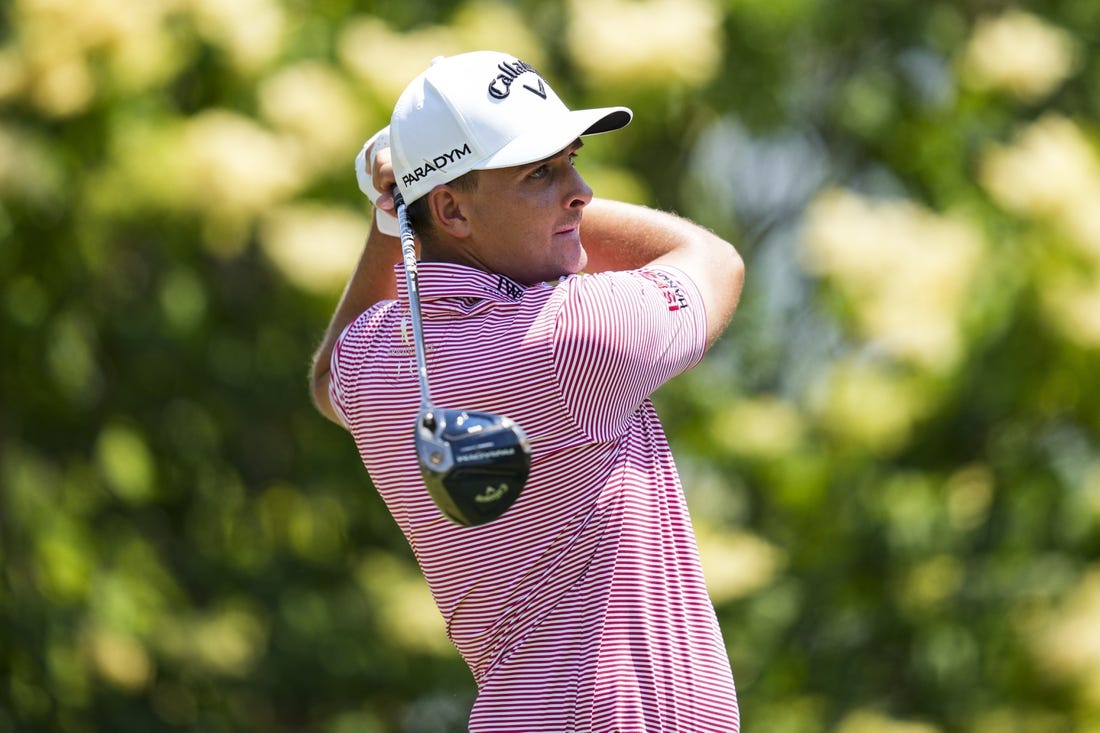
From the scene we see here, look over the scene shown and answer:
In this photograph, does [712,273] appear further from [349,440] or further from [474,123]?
[349,440]

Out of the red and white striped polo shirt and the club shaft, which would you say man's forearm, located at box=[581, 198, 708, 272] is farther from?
the club shaft

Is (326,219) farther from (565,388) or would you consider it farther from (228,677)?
(565,388)

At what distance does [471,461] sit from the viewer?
83.5 inches

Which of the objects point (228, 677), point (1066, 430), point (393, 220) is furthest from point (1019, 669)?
point (393, 220)

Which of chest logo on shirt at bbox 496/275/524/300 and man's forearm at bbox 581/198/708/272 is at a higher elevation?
chest logo on shirt at bbox 496/275/524/300

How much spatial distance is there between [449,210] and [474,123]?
0.14m

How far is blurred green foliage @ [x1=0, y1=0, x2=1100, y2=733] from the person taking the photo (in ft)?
21.6

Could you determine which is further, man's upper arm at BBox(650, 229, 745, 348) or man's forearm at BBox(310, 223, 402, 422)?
man's forearm at BBox(310, 223, 402, 422)

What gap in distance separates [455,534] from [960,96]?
19.0 feet

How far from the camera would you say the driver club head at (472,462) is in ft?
6.98

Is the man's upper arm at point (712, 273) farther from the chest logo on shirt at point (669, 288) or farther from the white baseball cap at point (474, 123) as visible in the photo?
the white baseball cap at point (474, 123)

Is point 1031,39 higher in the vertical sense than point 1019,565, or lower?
higher

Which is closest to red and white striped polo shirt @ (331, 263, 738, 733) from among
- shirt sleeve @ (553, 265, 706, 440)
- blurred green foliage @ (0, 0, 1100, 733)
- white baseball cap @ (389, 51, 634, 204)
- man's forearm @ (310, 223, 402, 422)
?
shirt sleeve @ (553, 265, 706, 440)

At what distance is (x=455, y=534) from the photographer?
2502 mm
